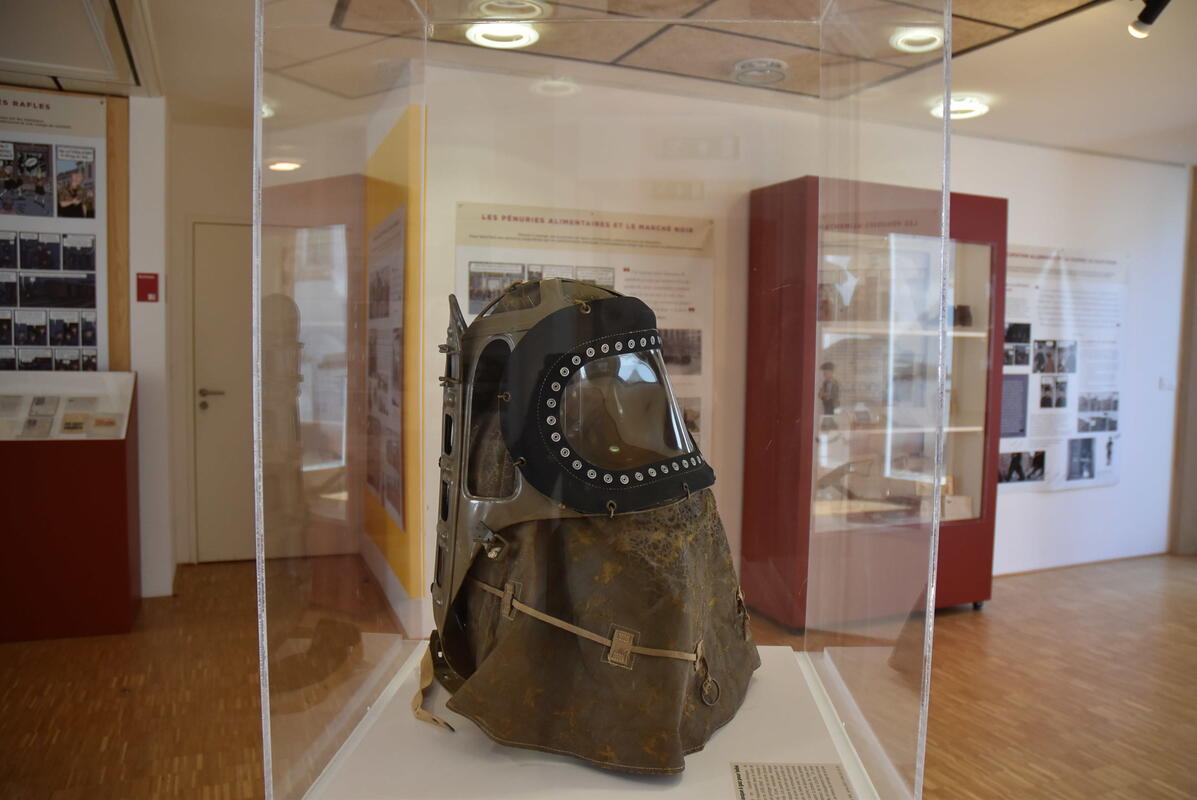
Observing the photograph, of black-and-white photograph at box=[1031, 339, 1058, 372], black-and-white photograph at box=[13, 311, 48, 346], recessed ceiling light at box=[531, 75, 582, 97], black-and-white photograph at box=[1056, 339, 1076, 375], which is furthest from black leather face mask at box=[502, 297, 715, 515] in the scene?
black-and-white photograph at box=[1056, 339, 1076, 375]

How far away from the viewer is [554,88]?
68.7 inches

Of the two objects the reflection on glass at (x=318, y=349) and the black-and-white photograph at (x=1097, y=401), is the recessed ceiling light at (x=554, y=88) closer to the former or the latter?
the reflection on glass at (x=318, y=349)

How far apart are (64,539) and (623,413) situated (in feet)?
10.5

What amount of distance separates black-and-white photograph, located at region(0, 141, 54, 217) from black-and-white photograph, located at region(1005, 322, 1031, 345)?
4.92 metres

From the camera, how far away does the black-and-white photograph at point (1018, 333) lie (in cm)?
486

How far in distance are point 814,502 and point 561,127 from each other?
0.95 meters

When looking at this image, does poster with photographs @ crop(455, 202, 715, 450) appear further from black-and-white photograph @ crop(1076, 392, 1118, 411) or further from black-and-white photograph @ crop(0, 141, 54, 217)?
black-and-white photograph @ crop(1076, 392, 1118, 411)

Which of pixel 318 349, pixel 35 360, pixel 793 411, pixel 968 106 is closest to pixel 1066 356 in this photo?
pixel 968 106

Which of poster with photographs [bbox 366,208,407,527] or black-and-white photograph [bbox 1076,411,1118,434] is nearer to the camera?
poster with photographs [bbox 366,208,407,527]

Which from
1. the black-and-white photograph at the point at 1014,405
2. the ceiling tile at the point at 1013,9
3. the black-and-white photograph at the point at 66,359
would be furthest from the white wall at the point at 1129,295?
the black-and-white photograph at the point at 66,359

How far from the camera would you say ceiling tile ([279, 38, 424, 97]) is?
1447 millimetres

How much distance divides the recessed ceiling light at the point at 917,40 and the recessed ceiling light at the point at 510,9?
67 centimetres

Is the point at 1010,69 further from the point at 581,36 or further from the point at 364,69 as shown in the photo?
the point at 364,69

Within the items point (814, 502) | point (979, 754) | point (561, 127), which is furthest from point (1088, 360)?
point (561, 127)
